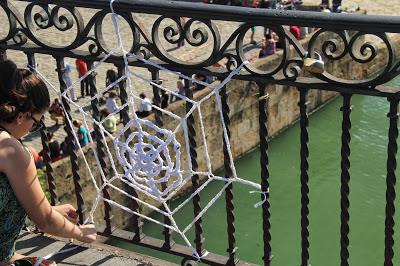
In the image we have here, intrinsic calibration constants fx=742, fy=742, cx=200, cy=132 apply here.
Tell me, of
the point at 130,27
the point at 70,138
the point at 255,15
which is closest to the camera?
the point at 255,15

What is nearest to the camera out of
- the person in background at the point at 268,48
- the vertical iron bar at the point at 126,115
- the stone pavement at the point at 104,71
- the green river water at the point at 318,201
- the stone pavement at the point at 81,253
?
the vertical iron bar at the point at 126,115

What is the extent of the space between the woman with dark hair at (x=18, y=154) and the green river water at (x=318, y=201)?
8.28m

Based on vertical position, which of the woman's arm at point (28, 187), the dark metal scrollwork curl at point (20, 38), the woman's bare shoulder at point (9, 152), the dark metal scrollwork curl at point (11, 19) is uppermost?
the dark metal scrollwork curl at point (11, 19)

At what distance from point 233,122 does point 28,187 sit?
44.3 ft

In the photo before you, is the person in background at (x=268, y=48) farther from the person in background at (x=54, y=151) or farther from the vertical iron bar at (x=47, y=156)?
the vertical iron bar at (x=47, y=156)

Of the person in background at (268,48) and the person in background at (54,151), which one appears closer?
the person in background at (54,151)

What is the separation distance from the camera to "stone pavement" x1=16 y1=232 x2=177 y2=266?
3891mm

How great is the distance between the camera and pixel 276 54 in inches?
636

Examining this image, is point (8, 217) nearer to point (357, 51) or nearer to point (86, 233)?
point (86, 233)

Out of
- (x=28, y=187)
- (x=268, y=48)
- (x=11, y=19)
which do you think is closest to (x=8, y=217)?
(x=28, y=187)

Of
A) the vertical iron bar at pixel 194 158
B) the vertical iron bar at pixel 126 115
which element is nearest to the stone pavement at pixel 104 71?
the vertical iron bar at pixel 126 115

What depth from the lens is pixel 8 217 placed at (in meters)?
3.03

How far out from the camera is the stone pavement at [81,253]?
3.89 meters

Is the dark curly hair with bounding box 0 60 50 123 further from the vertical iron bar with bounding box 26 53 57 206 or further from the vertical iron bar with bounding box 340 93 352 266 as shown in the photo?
the vertical iron bar with bounding box 340 93 352 266
